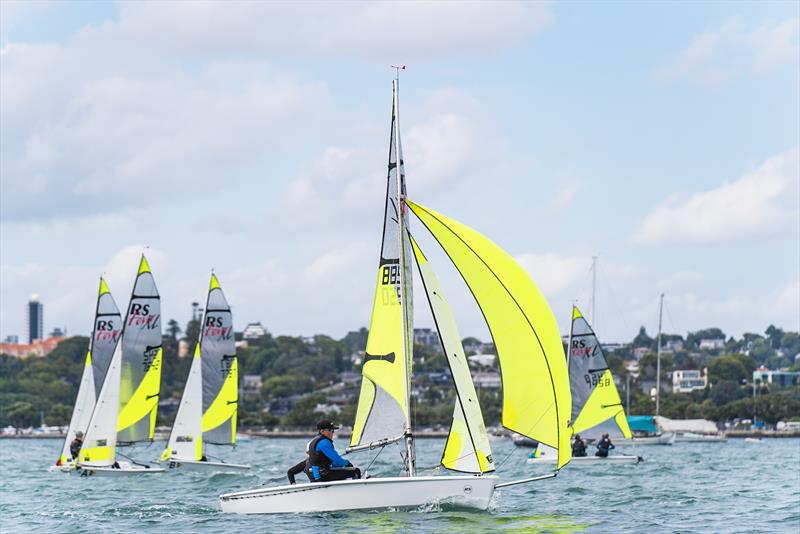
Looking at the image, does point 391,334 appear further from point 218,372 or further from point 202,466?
point 218,372

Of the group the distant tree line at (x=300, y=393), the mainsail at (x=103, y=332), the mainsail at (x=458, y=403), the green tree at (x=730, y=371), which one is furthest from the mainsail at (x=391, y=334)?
the green tree at (x=730, y=371)

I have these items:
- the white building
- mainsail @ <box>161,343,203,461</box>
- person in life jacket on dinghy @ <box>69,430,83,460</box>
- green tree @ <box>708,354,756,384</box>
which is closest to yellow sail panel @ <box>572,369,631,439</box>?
mainsail @ <box>161,343,203,461</box>

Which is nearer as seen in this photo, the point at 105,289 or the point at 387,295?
the point at 387,295

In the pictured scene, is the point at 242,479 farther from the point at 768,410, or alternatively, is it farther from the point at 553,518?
the point at 768,410

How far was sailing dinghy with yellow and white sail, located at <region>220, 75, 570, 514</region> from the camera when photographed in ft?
76.4

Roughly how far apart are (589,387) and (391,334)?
30.5m

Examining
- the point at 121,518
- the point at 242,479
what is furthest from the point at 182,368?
the point at 121,518

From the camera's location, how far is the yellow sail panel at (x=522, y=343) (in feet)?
76.3

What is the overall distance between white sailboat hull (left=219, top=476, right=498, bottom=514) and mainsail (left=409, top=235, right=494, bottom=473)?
0.74 m

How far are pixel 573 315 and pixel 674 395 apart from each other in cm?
10183

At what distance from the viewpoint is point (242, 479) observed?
3962 cm

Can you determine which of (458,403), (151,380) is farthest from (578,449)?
(458,403)

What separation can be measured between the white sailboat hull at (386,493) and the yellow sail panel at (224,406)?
2173cm

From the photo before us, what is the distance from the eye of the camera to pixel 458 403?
24281 millimetres
